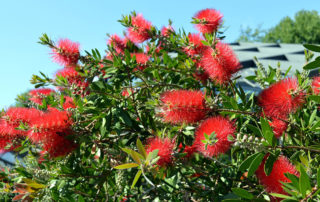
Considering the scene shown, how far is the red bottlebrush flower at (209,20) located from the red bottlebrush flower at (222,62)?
1.33 feet

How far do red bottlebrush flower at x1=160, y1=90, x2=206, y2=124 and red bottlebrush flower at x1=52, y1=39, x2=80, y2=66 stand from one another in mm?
826

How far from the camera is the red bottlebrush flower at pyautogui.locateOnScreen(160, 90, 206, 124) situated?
131 cm

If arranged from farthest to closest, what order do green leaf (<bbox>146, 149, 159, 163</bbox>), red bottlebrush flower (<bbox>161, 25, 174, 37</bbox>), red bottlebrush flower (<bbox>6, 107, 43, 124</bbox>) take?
red bottlebrush flower (<bbox>161, 25, 174, 37</bbox>), red bottlebrush flower (<bbox>6, 107, 43, 124</bbox>), green leaf (<bbox>146, 149, 159, 163</bbox>)

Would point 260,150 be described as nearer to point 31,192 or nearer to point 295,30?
point 31,192

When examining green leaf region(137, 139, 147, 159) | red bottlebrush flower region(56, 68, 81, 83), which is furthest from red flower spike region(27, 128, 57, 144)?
red bottlebrush flower region(56, 68, 81, 83)

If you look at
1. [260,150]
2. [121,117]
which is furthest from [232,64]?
[121,117]

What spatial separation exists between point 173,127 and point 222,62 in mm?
413

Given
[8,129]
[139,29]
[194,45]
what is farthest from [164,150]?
[139,29]

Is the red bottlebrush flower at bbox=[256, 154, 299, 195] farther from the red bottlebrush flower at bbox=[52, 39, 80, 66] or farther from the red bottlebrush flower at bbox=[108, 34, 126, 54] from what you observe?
the red bottlebrush flower at bbox=[108, 34, 126, 54]

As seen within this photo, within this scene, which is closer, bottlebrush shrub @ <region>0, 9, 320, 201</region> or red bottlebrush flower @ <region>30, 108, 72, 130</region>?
bottlebrush shrub @ <region>0, 9, 320, 201</region>

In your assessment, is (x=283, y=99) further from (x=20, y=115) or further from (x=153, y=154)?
(x=20, y=115)

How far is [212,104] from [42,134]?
2.63 feet

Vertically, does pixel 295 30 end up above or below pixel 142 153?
above

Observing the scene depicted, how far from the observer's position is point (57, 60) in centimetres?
197
